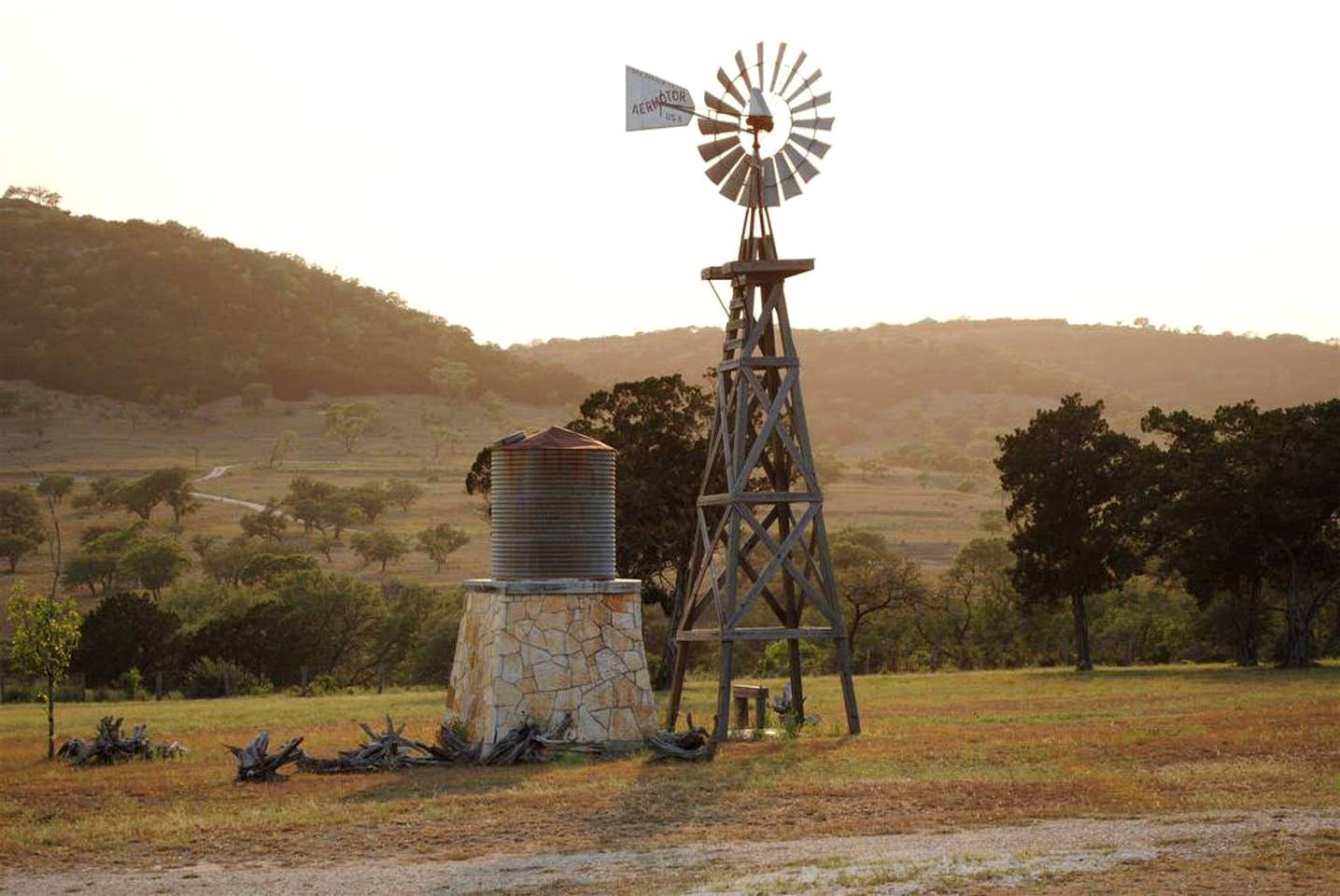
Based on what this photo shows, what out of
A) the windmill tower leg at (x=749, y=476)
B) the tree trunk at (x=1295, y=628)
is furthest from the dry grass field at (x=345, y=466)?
the windmill tower leg at (x=749, y=476)

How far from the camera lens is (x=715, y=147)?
2975cm

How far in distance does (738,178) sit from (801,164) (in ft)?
3.78

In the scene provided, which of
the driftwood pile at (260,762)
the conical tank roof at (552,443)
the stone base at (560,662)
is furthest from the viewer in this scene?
the conical tank roof at (552,443)

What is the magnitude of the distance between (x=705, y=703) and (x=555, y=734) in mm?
12493

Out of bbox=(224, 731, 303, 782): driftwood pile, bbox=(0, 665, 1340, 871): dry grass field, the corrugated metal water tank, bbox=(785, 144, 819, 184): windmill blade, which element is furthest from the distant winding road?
bbox=(224, 731, 303, 782): driftwood pile

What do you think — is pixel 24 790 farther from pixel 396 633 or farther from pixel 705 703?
pixel 396 633

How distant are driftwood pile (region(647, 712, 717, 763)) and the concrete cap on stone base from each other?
274cm

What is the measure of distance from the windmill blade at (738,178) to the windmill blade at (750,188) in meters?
0.07

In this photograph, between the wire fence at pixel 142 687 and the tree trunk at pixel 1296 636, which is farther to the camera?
the wire fence at pixel 142 687

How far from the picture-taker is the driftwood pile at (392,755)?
78.2 ft

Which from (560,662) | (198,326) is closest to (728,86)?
(560,662)

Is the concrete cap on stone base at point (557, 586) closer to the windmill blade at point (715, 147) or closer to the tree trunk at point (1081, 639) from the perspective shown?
the windmill blade at point (715, 147)

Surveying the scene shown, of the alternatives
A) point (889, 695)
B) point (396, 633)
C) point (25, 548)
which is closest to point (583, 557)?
point (889, 695)

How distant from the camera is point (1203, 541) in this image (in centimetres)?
4591
